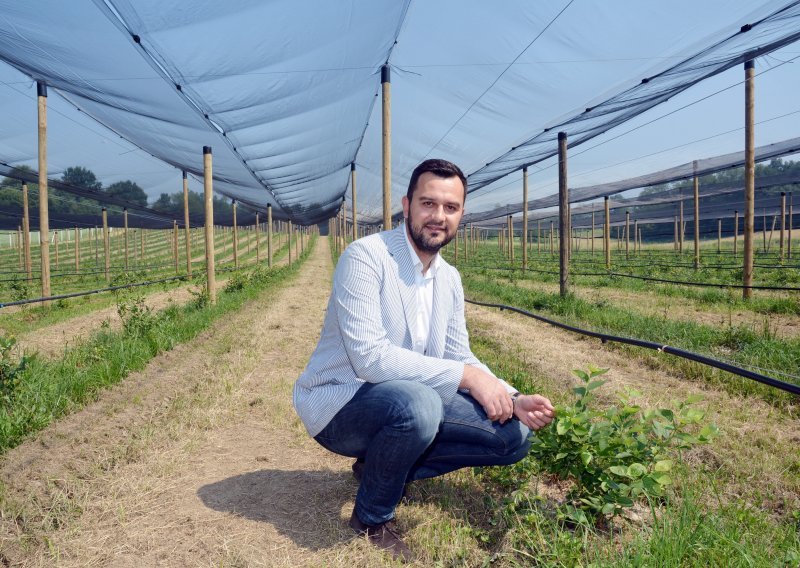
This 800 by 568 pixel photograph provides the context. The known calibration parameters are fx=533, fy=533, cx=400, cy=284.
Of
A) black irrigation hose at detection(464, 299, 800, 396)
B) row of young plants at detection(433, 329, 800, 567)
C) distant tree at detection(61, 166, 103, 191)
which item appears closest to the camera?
row of young plants at detection(433, 329, 800, 567)

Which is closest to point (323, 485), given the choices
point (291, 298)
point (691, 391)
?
point (691, 391)

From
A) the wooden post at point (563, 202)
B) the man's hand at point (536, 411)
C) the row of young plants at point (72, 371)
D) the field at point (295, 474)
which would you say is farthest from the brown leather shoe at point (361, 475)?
the wooden post at point (563, 202)

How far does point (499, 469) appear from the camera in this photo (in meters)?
2.73

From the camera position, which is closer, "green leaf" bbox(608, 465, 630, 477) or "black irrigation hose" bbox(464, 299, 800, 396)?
"green leaf" bbox(608, 465, 630, 477)

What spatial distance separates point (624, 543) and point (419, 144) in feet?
30.9

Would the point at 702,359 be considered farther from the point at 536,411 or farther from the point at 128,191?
the point at 128,191

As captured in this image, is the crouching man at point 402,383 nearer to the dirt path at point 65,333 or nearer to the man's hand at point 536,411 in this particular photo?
the man's hand at point 536,411

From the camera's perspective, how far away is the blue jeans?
1995 mm

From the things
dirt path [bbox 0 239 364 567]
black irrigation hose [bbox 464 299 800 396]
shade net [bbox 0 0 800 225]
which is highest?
shade net [bbox 0 0 800 225]

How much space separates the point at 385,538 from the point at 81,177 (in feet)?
43.8

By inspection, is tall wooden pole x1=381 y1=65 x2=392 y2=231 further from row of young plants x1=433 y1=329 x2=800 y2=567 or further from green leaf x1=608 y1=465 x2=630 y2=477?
green leaf x1=608 y1=465 x2=630 y2=477

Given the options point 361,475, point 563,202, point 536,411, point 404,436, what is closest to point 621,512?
point 536,411

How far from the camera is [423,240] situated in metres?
2.24

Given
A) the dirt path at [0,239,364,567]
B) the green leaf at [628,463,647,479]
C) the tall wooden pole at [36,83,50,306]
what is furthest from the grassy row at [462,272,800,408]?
the tall wooden pole at [36,83,50,306]
